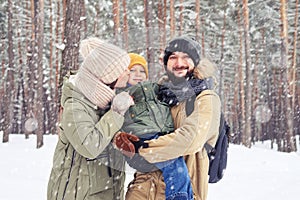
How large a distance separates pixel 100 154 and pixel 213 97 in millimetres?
877

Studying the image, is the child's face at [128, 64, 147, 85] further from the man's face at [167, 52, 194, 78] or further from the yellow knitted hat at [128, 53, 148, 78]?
the man's face at [167, 52, 194, 78]

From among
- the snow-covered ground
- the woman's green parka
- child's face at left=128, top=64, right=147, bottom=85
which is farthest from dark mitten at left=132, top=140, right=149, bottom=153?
the snow-covered ground

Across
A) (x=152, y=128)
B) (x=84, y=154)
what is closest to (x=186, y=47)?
(x=152, y=128)

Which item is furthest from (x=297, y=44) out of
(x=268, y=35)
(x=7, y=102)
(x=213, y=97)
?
(x=213, y=97)

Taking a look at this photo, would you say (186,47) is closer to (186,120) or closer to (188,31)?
(186,120)

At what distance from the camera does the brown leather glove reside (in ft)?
8.25

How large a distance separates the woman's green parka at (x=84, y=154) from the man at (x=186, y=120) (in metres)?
0.21

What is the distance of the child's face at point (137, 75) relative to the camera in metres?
2.85

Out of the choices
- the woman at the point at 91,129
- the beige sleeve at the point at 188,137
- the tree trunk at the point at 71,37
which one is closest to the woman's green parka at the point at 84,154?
the woman at the point at 91,129

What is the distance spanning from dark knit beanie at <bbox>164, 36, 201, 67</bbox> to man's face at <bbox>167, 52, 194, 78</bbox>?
0.03 metres

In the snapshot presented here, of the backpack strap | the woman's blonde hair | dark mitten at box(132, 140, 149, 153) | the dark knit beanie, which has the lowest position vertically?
dark mitten at box(132, 140, 149, 153)

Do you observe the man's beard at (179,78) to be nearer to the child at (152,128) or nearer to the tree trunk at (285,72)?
the child at (152,128)

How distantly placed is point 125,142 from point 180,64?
733 mm

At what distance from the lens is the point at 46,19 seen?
27672 millimetres
